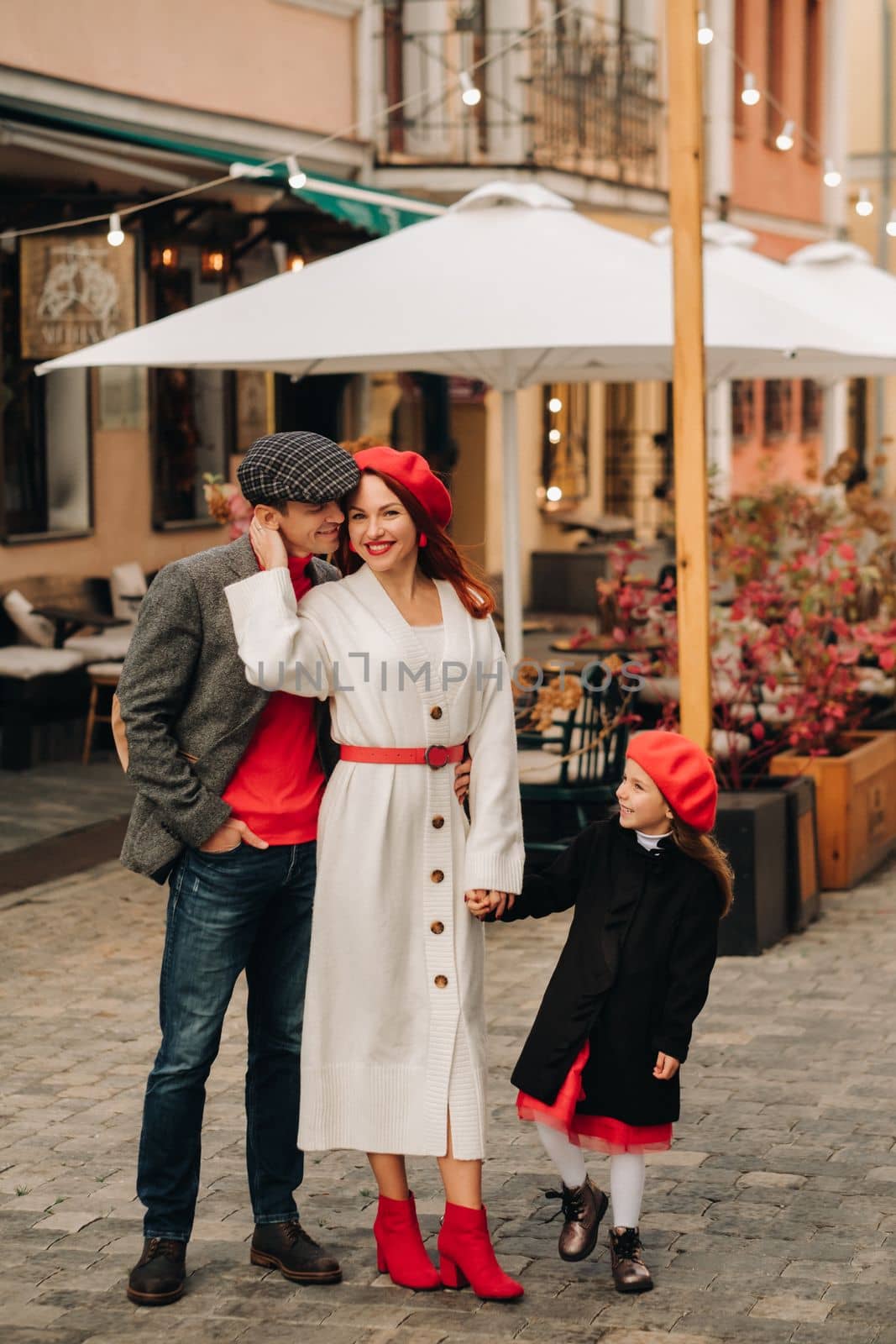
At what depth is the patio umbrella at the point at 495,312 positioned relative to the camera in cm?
850

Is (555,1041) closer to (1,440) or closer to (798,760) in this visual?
(798,760)

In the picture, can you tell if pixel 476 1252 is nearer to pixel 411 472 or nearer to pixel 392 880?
pixel 392 880

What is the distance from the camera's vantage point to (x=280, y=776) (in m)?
4.68

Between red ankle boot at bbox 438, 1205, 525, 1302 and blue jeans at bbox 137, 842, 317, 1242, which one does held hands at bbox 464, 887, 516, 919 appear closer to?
blue jeans at bbox 137, 842, 317, 1242

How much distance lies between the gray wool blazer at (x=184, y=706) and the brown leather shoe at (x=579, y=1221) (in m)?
Result: 1.16

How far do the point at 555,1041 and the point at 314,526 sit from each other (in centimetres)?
121

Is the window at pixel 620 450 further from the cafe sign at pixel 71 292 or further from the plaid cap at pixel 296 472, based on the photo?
the plaid cap at pixel 296 472

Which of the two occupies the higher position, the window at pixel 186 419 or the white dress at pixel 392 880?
the window at pixel 186 419

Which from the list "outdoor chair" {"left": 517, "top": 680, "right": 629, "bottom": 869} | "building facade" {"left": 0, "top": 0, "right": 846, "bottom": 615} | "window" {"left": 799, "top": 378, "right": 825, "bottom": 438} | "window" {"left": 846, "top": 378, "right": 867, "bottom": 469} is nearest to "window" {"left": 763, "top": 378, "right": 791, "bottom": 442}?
"window" {"left": 799, "top": 378, "right": 825, "bottom": 438}

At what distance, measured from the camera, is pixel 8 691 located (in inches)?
484

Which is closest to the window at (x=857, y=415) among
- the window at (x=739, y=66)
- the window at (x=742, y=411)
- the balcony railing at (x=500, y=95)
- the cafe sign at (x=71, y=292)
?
the window at (x=742, y=411)

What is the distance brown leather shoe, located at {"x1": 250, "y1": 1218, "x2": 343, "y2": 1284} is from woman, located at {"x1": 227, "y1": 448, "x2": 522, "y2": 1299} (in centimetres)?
26

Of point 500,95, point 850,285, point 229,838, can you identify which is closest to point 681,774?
point 229,838

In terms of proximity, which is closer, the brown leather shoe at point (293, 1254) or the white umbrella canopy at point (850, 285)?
the brown leather shoe at point (293, 1254)
